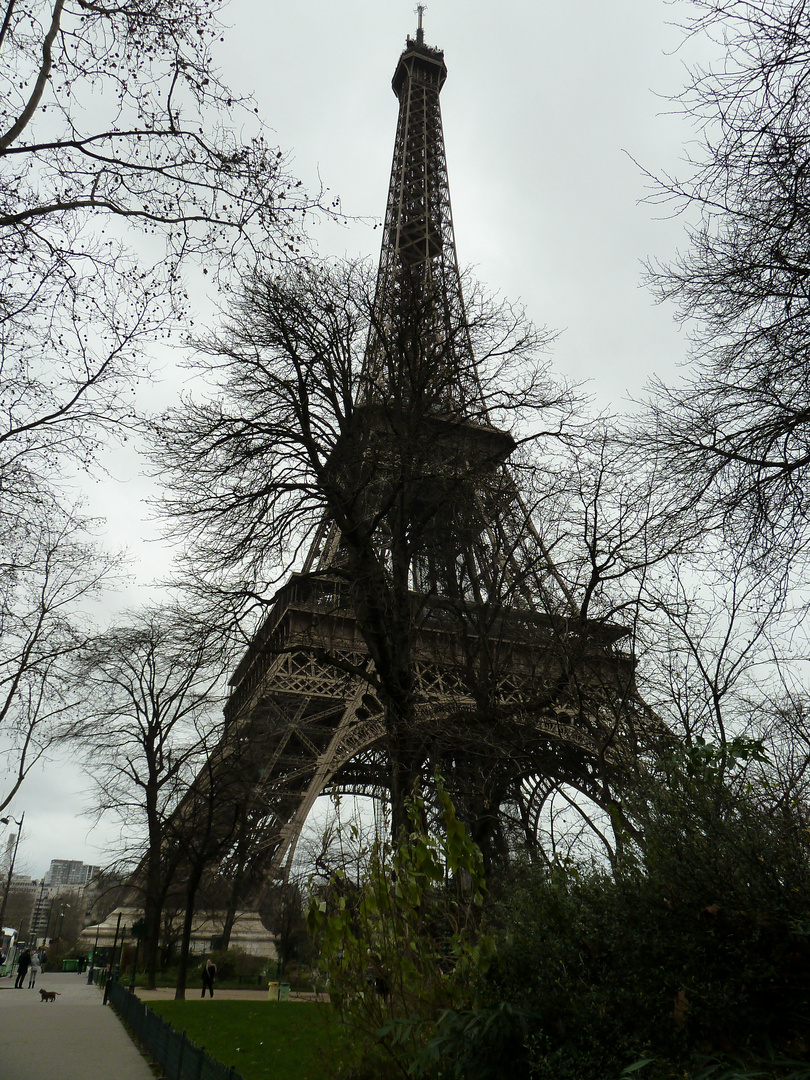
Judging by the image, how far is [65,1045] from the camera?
1291 centimetres

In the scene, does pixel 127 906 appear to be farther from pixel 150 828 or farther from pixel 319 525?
pixel 319 525

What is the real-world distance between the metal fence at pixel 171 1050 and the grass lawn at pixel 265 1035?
2.12ft

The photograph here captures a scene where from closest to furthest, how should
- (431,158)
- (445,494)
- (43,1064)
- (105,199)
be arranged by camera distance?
(105,199), (445,494), (43,1064), (431,158)

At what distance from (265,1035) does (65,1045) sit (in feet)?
10.2

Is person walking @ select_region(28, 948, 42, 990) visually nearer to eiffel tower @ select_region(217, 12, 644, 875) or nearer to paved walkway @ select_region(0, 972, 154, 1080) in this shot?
paved walkway @ select_region(0, 972, 154, 1080)

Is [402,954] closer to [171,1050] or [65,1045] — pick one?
[171,1050]

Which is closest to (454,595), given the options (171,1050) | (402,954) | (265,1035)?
(402,954)

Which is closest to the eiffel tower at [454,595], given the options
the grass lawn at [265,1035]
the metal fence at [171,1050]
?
the grass lawn at [265,1035]

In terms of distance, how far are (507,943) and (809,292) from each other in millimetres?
5026

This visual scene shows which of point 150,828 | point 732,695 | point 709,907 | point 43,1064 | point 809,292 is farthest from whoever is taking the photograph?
point 150,828

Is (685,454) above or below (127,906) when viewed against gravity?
above

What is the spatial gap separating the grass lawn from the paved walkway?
98 centimetres

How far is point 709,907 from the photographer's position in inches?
161

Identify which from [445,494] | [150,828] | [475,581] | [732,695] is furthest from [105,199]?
[150,828]
